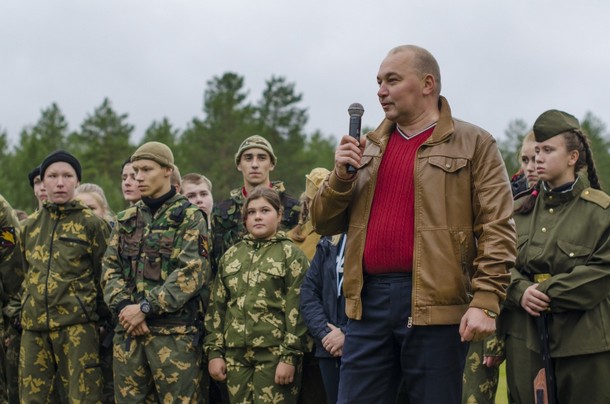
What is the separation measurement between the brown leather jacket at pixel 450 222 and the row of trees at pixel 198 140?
4088 cm

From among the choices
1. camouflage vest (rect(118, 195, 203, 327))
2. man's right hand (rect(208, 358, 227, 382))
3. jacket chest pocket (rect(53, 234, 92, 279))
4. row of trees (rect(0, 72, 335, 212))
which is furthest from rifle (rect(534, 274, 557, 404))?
row of trees (rect(0, 72, 335, 212))

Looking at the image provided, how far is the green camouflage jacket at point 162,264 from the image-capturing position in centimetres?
665

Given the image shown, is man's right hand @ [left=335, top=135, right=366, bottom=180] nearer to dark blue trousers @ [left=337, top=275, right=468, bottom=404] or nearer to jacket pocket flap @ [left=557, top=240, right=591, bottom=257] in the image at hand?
dark blue trousers @ [left=337, top=275, right=468, bottom=404]

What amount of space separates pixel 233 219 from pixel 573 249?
129 inches

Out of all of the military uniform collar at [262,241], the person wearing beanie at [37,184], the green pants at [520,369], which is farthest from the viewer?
the person wearing beanie at [37,184]

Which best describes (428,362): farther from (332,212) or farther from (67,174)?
(67,174)

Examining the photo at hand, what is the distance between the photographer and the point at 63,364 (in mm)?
7352

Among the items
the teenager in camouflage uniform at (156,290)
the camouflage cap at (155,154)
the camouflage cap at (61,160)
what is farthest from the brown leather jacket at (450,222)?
the camouflage cap at (61,160)

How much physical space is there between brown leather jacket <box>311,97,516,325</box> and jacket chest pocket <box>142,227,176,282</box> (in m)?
2.46

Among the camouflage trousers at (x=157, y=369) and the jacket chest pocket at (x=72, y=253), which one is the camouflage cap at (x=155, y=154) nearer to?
the jacket chest pocket at (x=72, y=253)

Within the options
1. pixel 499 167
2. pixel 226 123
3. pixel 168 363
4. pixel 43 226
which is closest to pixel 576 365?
pixel 499 167

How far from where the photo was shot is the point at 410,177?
177 inches

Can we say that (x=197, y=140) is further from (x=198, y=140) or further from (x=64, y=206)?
(x=64, y=206)

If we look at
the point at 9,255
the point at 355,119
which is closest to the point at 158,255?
the point at 9,255
